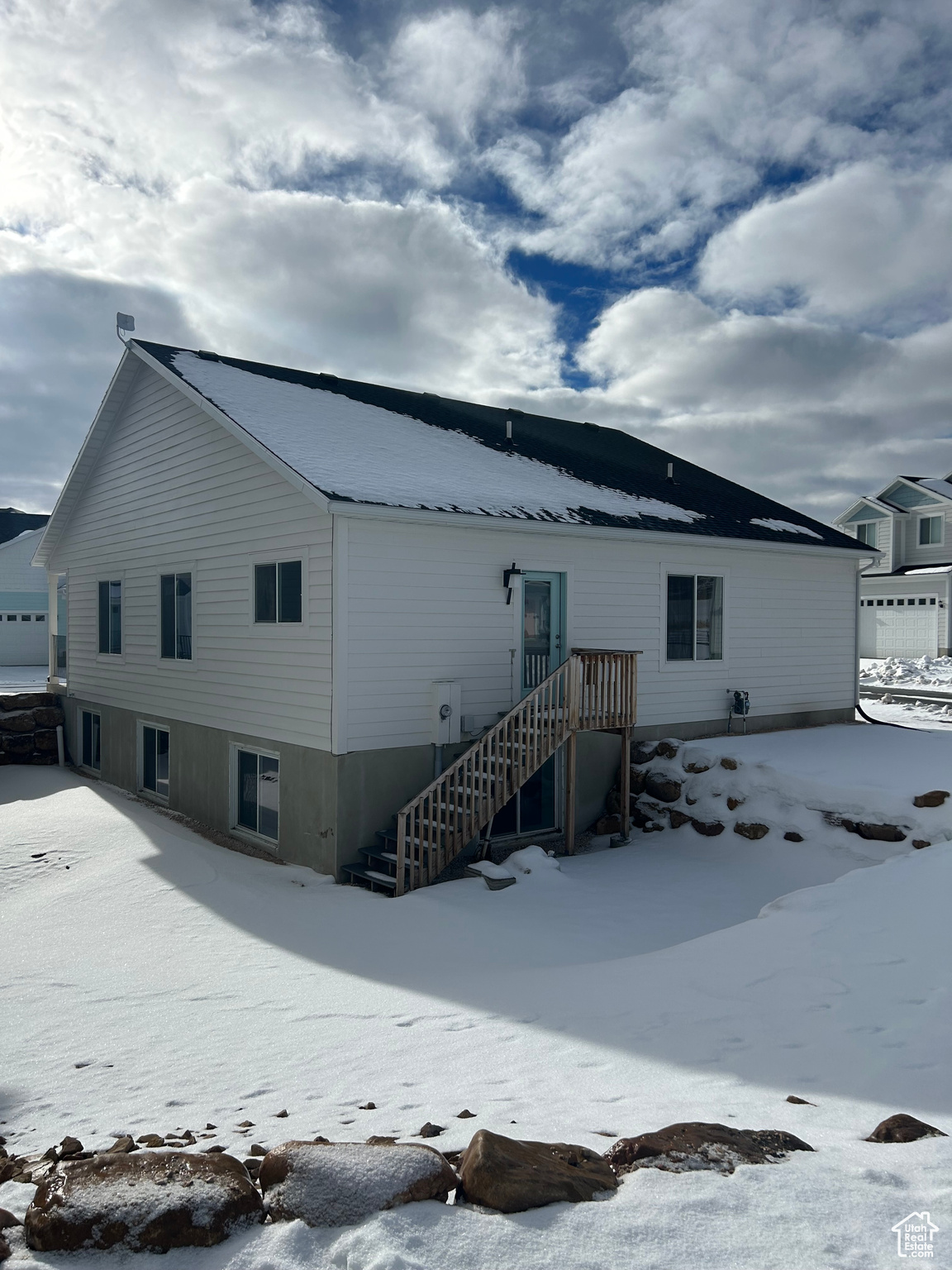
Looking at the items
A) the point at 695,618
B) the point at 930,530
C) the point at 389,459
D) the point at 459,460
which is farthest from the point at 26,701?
the point at 930,530

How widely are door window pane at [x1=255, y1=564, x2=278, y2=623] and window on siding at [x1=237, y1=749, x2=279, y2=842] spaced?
1959 millimetres

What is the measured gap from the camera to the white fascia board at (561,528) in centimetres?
984

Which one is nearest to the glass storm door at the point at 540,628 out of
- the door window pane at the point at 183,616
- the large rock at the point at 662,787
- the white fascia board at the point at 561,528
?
the white fascia board at the point at 561,528

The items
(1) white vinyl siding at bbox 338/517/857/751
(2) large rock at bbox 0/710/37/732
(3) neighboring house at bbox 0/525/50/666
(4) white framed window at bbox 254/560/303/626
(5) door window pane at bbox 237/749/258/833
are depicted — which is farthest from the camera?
(3) neighboring house at bbox 0/525/50/666

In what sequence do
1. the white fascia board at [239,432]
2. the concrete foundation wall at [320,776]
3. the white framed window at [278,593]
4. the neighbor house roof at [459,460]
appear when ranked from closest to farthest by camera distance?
1. the white fascia board at [239,432]
2. the concrete foundation wall at [320,776]
3. the white framed window at [278,593]
4. the neighbor house roof at [459,460]

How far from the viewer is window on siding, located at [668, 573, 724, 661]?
44.6 feet

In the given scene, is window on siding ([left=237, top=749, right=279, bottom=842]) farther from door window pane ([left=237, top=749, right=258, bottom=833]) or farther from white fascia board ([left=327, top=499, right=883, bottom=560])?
white fascia board ([left=327, top=499, right=883, bottom=560])

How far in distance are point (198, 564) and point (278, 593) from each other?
109 inches

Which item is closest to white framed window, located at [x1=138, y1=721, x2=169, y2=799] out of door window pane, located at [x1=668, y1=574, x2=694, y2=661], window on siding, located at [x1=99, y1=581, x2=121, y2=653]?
window on siding, located at [x1=99, y1=581, x2=121, y2=653]

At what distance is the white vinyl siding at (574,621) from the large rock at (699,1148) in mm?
7060

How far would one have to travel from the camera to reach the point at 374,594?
10266 millimetres

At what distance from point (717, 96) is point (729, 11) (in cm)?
120

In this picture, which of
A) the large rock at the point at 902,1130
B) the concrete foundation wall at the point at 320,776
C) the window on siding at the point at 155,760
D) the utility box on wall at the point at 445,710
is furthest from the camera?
the window on siding at the point at 155,760

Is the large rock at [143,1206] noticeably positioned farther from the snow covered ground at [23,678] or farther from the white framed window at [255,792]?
the snow covered ground at [23,678]
